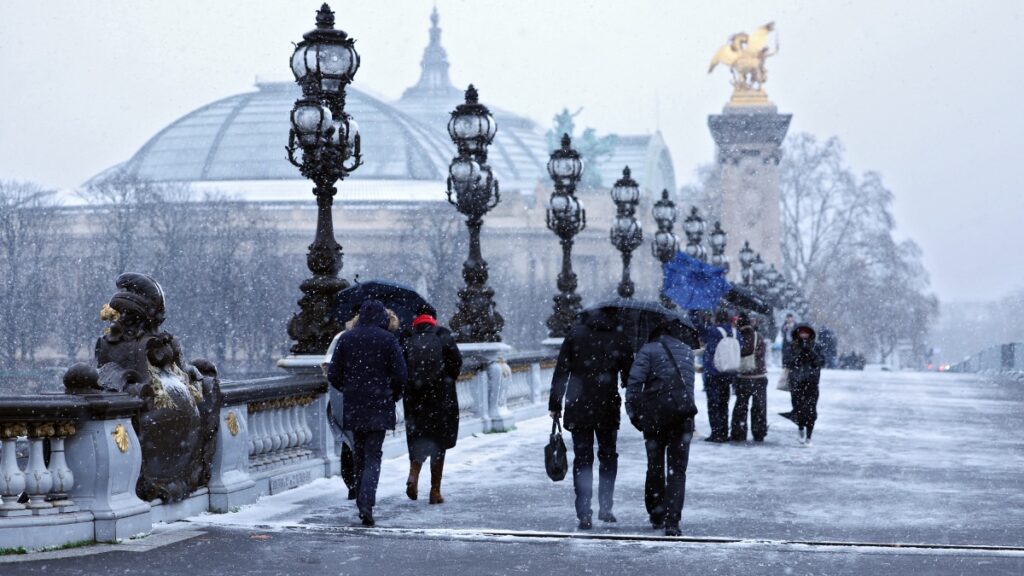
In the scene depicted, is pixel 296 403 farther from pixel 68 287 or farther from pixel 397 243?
pixel 397 243

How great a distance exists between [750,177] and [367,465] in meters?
83.8

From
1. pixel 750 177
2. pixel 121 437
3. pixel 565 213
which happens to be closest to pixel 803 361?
pixel 565 213

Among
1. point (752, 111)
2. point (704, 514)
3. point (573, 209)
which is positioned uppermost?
point (752, 111)

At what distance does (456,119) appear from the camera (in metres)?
27.0

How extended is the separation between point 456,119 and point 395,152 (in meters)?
141

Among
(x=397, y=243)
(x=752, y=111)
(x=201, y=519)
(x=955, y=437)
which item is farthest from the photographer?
(x=397, y=243)

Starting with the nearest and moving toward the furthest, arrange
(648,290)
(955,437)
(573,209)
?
(955,437) < (573,209) < (648,290)

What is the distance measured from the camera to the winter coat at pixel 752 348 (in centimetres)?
2312

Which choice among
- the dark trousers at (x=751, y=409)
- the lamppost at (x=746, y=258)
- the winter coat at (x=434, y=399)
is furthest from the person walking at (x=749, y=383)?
the lamppost at (x=746, y=258)

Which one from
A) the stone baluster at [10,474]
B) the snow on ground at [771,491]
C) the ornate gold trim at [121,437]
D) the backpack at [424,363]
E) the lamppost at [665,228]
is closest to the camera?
the stone baluster at [10,474]

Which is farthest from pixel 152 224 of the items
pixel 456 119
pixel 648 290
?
pixel 456 119

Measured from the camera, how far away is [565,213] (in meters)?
33.5

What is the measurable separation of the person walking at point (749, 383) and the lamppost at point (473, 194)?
4.52 metres

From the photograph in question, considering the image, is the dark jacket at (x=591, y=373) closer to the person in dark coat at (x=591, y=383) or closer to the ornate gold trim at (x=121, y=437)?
the person in dark coat at (x=591, y=383)
